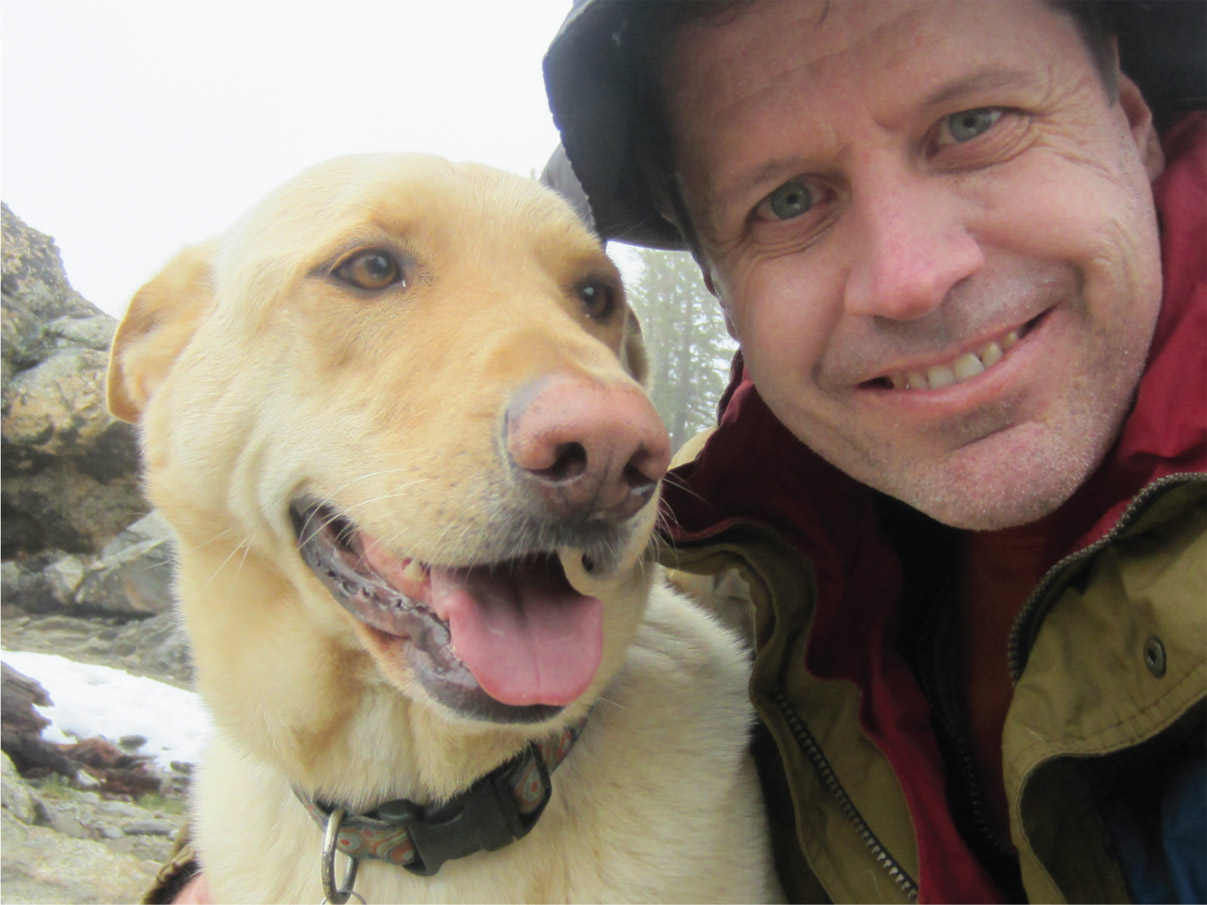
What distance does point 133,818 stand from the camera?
17.9 feet

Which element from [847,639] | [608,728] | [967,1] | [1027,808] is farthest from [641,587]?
[967,1]

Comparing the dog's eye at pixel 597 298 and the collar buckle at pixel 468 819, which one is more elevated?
the dog's eye at pixel 597 298

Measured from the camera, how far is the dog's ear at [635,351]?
2.67 metres

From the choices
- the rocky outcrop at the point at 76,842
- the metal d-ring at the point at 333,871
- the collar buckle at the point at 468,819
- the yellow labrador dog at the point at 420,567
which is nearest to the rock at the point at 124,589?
the rocky outcrop at the point at 76,842

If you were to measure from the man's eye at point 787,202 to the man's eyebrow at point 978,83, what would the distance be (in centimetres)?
35

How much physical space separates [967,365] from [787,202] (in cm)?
62

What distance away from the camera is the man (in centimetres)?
161

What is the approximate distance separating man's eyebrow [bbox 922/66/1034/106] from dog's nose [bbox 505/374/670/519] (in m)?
1.02

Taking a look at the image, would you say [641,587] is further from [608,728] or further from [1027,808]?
[1027,808]

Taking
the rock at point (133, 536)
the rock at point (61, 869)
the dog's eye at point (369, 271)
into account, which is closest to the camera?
the dog's eye at point (369, 271)

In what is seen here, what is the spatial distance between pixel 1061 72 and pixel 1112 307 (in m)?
0.58

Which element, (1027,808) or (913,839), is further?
(913,839)

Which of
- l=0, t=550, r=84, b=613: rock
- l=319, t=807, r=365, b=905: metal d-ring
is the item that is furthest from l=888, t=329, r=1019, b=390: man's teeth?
l=0, t=550, r=84, b=613: rock

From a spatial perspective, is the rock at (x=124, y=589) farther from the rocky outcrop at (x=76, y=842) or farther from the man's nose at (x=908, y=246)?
the man's nose at (x=908, y=246)
